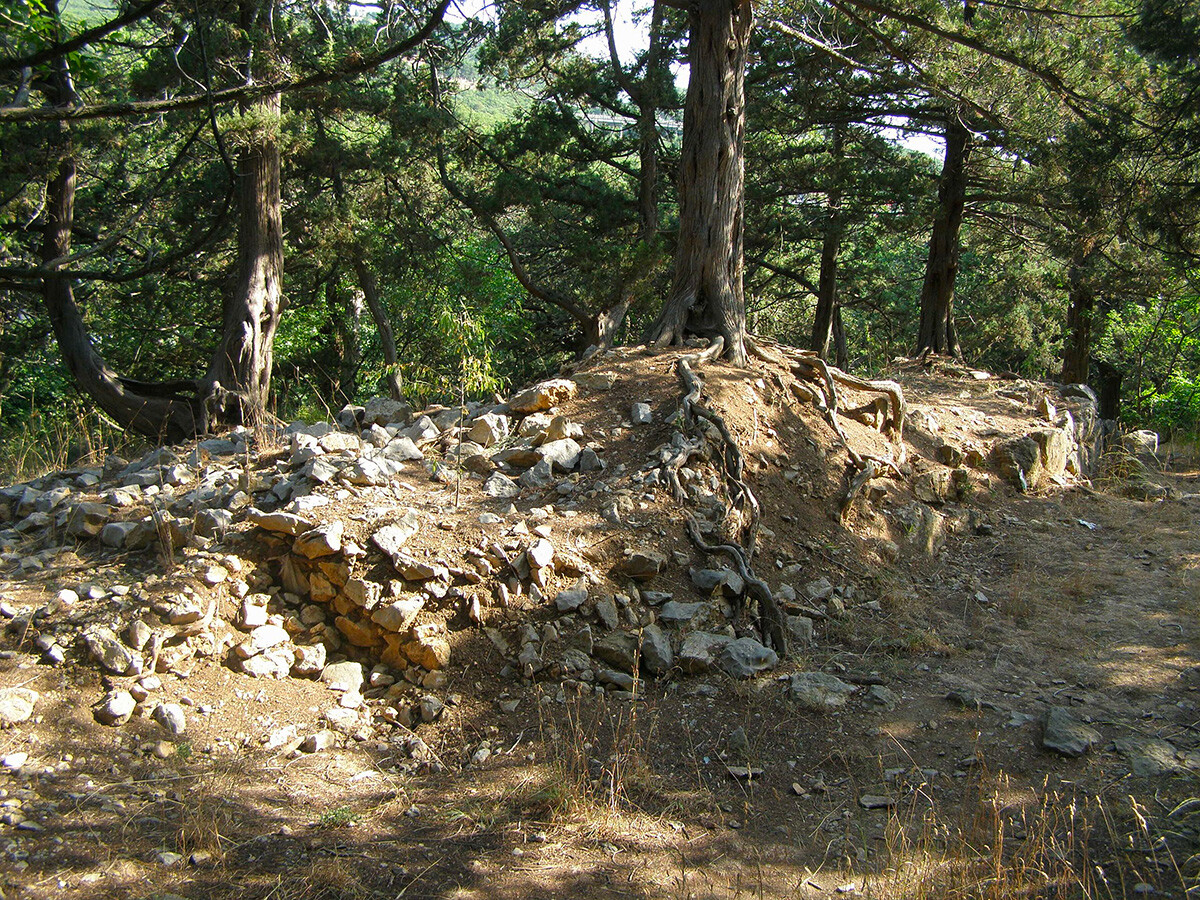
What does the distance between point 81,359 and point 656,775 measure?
8.06 m

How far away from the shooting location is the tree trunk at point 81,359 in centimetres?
865

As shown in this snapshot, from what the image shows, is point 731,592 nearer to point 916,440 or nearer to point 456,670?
point 456,670

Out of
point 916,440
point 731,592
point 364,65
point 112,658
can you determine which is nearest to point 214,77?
point 364,65

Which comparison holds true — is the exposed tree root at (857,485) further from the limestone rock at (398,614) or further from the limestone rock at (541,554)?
the limestone rock at (398,614)

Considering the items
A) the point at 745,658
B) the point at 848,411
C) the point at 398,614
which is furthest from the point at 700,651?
the point at 848,411

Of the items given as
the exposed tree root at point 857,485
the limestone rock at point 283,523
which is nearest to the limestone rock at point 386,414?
the limestone rock at point 283,523

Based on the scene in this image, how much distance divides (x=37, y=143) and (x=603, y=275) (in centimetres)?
618

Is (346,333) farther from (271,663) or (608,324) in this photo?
(271,663)

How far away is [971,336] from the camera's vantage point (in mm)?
16953

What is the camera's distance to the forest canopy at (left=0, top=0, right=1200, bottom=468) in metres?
6.94

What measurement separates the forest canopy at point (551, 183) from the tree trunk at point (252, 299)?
3 cm

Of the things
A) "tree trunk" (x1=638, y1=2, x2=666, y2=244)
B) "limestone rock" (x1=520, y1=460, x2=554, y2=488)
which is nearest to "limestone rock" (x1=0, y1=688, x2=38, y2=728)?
"limestone rock" (x1=520, y1=460, x2=554, y2=488)

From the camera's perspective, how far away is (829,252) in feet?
42.4

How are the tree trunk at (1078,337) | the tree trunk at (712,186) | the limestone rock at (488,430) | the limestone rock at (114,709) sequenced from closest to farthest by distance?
the limestone rock at (114,709), the limestone rock at (488,430), the tree trunk at (712,186), the tree trunk at (1078,337)
